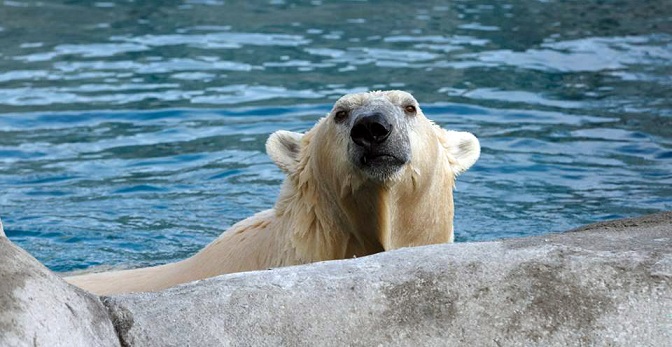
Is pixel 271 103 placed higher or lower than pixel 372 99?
lower

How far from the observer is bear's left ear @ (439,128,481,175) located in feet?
14.7

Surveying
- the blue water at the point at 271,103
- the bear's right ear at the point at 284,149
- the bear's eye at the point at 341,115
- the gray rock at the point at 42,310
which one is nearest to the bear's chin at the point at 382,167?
the bear's eye at the point at 341,115

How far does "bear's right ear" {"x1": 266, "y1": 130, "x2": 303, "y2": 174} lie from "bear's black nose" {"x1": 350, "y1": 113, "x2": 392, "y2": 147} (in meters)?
0.54

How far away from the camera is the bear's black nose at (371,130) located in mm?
3867

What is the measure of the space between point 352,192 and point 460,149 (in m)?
0.64

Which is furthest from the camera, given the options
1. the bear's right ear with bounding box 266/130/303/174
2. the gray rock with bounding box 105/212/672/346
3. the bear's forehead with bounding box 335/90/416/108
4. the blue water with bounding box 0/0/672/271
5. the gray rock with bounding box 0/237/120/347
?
the blue water with bounding box 0/0/672/271

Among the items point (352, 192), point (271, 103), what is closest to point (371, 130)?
point (352, 192)

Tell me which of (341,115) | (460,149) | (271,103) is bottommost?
(271,103)

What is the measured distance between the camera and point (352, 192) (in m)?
4.11

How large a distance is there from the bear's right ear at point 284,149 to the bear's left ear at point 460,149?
56 cm

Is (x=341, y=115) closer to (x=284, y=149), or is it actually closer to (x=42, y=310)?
(x=284, y=149)

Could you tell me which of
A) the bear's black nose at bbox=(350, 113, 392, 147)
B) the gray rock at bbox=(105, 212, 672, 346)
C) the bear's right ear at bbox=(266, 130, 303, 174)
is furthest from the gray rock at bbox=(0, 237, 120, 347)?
the bear's right ear at bbox=(266, 130, 303, 174)

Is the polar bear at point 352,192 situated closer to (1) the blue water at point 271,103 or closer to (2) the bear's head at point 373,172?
(2) the bear's head at point 373,172

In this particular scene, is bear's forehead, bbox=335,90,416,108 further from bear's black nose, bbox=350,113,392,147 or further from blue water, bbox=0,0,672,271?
blue water, bbox=0,0,672,271
